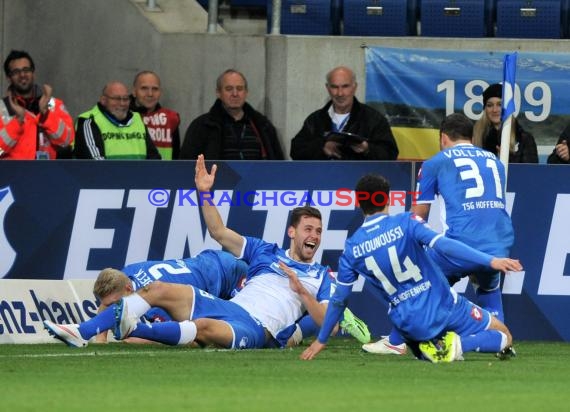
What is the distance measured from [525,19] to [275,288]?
6011mm

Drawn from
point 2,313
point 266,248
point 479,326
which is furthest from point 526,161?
point 2,313

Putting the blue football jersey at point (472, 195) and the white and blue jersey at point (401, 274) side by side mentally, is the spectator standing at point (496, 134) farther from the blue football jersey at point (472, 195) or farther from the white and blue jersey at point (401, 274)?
the white and blue jersey at point (401, 274)

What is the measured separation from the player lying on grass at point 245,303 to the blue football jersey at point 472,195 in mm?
1149

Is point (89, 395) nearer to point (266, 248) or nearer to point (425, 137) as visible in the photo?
point (266, 248)

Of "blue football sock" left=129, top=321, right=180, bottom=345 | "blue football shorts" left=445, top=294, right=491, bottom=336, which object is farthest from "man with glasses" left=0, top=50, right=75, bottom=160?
"blue football shorts" left=445, top=294, right=491, bottom=336

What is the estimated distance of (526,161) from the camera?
14.1 metres

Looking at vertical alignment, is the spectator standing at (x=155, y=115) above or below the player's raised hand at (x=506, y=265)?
above

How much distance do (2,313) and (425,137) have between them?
513cm

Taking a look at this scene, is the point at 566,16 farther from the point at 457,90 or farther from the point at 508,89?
the point at 508,89

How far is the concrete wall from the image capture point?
52.4ft

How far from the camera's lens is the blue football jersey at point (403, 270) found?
10.2 metres

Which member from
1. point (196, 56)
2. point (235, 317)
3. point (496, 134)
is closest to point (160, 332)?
point (235, 317)

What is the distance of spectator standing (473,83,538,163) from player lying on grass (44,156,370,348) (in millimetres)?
2317

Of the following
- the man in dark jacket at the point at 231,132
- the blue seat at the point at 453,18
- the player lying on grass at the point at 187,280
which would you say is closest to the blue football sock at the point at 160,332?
the player lying on grass at the point at 187,280
